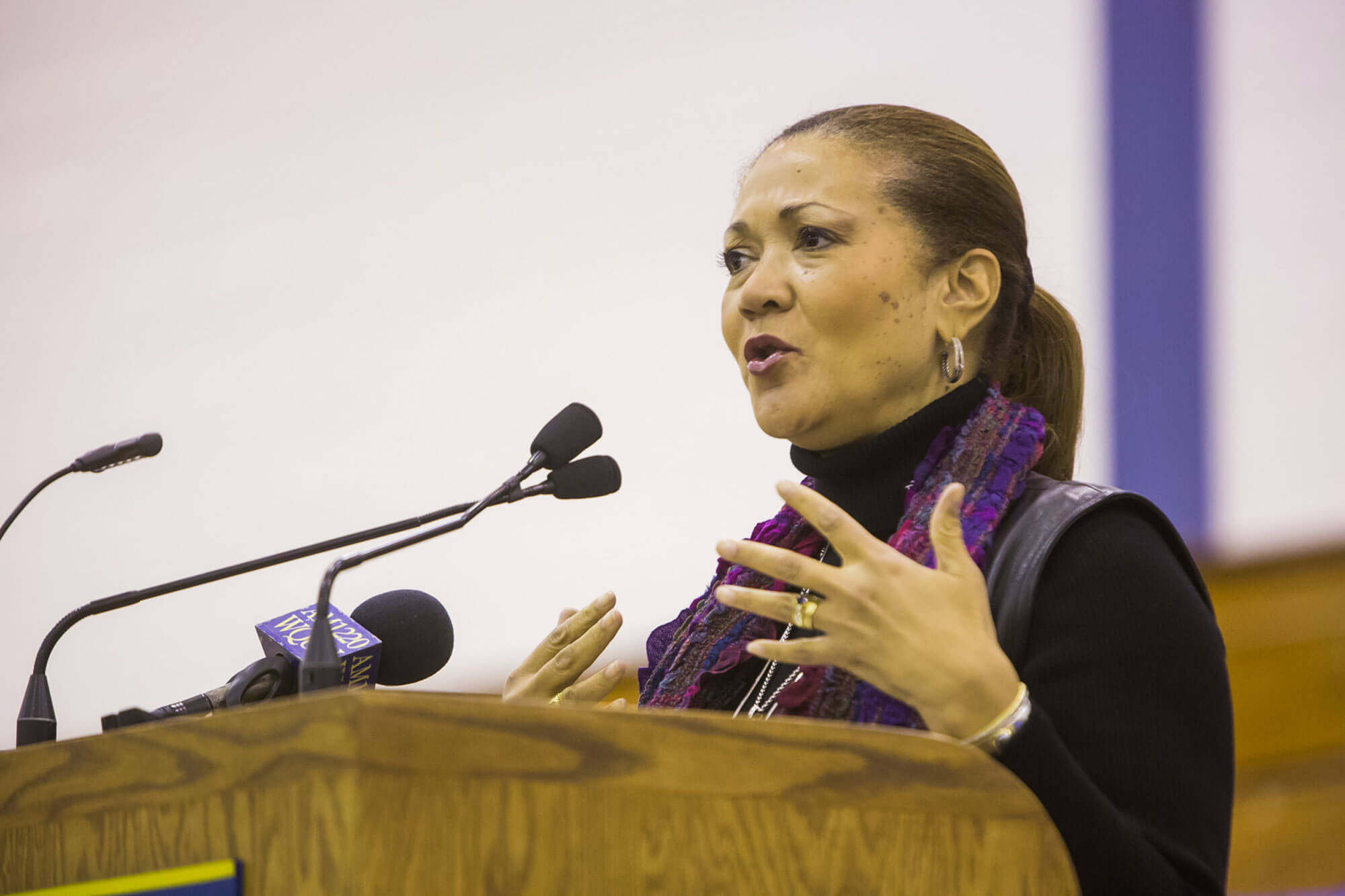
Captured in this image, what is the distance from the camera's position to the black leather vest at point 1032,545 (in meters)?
1.33

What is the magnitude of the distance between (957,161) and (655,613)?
143cm

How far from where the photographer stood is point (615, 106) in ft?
10.5

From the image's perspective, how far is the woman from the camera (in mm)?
1069

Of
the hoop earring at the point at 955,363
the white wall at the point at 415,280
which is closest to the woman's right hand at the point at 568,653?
the hoop earring at the point at 955,363

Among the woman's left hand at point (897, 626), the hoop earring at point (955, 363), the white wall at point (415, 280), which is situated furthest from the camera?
the white wall at point (415, 280)

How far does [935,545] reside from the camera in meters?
1.11

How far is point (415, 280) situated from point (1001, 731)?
242 cm

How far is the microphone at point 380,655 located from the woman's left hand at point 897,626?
22.3 inches

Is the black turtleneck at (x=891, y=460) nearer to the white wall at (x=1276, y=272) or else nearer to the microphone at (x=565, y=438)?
the microphone at (x=565, y=438)

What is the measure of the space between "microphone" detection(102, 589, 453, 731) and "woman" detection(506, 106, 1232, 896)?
14 cm

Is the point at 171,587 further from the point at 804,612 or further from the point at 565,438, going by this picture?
the point at 804,612

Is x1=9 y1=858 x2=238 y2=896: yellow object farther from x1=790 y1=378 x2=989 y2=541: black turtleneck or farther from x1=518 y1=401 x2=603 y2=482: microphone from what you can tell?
x1=790 y1=378 x2=989 y2=541: black turtleneck

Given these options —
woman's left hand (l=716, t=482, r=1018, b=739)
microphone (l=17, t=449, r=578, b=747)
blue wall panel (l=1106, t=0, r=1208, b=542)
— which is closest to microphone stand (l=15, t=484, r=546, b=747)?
microphone (l=17, t=449, r=578, b=747)

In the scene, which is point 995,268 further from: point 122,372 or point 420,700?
point 122,372
